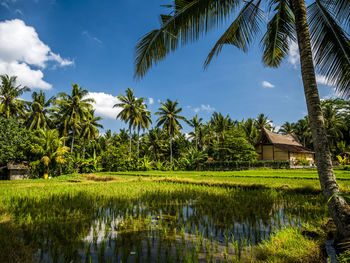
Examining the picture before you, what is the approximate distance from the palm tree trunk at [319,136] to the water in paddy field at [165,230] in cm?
99

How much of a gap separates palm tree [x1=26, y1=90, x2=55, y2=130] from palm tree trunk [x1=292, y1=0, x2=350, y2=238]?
29649 millimetres

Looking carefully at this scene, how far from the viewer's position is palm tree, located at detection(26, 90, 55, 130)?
86.2 feet

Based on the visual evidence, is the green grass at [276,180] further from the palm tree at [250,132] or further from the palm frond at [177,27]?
the palm tree at [250,132]

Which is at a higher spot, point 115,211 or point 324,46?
point 324,46

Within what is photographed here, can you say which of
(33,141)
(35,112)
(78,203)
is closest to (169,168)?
(33,141)

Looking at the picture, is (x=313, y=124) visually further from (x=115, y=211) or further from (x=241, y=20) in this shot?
(x=115, y=211)

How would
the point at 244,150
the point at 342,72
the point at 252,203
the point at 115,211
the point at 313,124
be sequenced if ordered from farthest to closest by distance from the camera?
the point at 244,150 < the point at 252,203 < the point at 115,211 < the point at 342,72 < the point at 313,124

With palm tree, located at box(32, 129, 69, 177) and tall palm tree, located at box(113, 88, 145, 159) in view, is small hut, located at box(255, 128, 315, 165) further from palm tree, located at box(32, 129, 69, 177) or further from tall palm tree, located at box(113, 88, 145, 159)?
palm tree, located at box(32, 129, 69, 177)

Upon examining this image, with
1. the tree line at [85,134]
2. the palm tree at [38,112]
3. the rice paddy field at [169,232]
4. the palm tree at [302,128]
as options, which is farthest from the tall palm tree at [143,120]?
the palm tree at [302,128]

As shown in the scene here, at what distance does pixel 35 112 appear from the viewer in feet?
87.3

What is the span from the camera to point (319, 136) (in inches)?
126

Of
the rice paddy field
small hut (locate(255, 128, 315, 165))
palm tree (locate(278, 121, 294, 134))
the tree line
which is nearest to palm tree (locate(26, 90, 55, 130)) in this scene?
the tree line

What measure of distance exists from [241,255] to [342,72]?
143 inches

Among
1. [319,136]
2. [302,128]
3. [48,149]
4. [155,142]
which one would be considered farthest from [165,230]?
[302,128]
